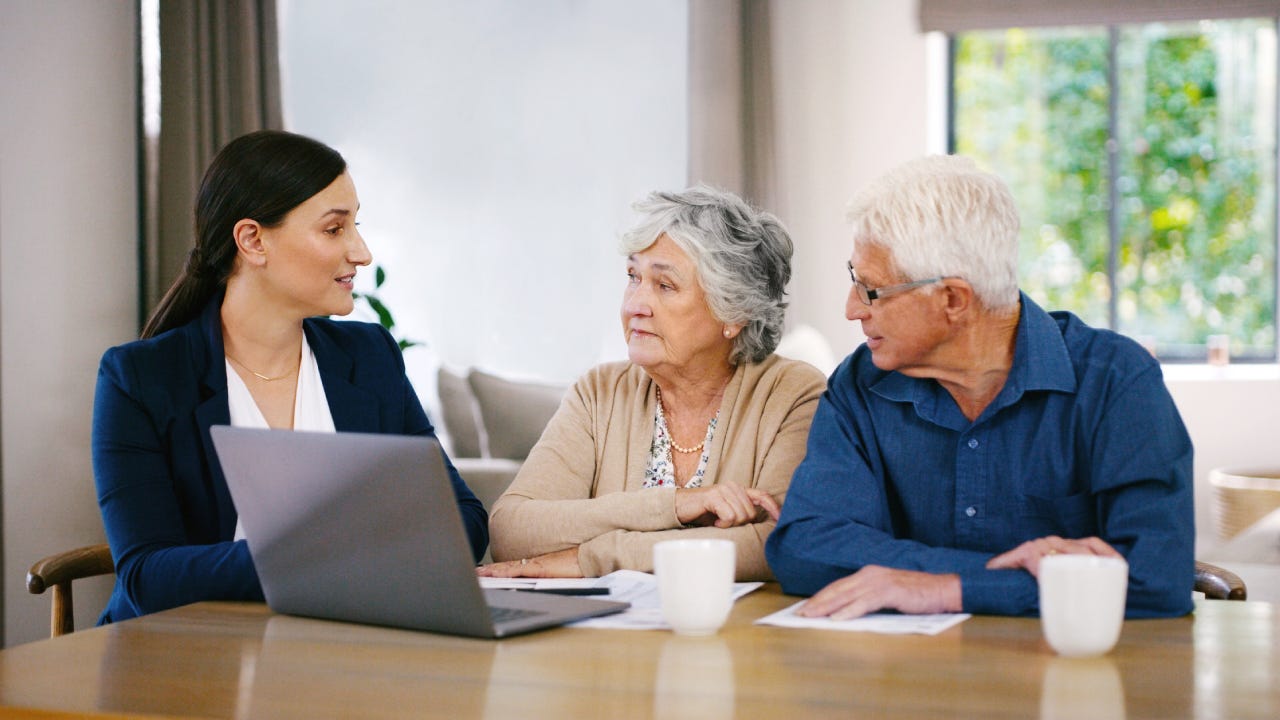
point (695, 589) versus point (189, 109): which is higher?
point (189, 109)

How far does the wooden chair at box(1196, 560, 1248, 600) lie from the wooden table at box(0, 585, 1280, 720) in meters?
0.37

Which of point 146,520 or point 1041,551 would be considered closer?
point 1041,551

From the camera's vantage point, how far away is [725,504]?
1854mm

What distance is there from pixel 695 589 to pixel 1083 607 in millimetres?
365

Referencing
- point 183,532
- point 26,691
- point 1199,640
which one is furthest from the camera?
point 183,532

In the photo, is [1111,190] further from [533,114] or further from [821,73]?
[533,114]

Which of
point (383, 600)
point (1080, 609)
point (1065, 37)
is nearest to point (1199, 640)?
point (1080, 609)

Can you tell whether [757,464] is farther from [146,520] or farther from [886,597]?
[146,520]

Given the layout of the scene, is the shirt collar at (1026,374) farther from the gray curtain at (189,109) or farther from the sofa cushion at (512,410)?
the gray curtain at (189,109)

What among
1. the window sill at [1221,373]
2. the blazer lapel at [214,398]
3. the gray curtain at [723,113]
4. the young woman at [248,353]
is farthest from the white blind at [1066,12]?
the blazer lapel at [214,398]

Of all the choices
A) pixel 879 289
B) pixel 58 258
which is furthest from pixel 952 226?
pixel 58 258

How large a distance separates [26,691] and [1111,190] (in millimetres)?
5041

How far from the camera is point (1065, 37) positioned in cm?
536

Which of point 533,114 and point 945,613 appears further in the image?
point 533,114
